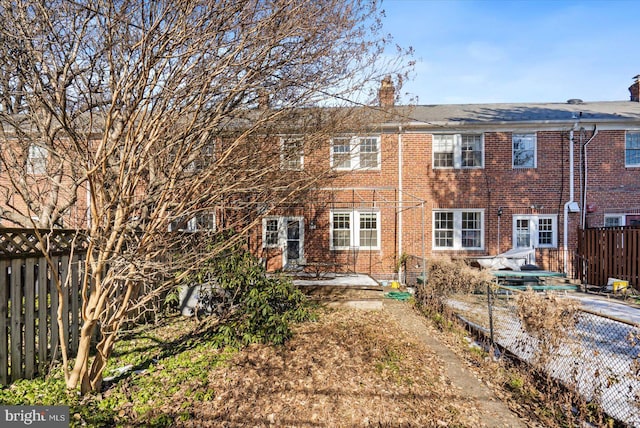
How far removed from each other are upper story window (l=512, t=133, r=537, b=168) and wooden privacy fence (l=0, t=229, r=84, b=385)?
13.8m

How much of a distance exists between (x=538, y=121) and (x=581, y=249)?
4.81 metres

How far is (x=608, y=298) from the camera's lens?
10094 millimetres

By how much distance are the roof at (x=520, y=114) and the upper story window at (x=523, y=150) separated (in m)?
0.61

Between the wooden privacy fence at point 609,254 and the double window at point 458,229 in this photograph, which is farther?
the double window at point 458,229

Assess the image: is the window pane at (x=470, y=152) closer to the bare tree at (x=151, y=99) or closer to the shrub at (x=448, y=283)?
the shrub at (x=448, y=283)

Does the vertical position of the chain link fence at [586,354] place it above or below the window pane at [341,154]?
below

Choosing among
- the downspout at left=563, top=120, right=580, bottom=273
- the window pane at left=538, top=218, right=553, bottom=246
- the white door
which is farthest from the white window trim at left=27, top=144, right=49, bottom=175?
the downspout at left=563, top=120, right=580, bottom=273

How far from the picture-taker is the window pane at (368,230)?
12.8m

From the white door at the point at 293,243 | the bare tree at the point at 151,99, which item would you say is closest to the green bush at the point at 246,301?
the bare tree at the point at 151,99

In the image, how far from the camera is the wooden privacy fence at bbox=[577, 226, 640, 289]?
34.4ft

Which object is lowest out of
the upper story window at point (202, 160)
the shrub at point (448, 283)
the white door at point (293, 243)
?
the shrub at point (448, 283)

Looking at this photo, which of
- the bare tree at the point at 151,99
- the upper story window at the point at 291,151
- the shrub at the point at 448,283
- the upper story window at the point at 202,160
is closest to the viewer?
the bare tree at the point at 151,99

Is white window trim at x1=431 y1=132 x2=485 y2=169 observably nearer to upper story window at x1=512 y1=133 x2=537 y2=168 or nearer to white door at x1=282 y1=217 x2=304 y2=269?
upper story window at x1=512 y1=133 x2=537 y2=168

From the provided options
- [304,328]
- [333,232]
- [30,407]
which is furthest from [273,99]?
[333,232]
